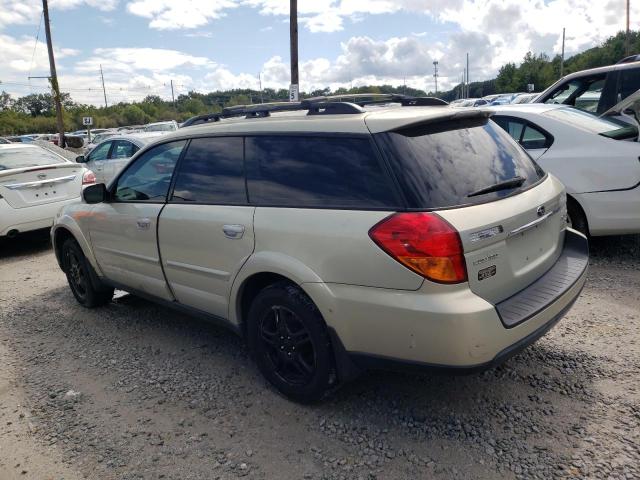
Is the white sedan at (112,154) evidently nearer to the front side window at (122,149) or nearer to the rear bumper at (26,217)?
the front side window at (122,149)

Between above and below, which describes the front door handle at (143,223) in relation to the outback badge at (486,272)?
above

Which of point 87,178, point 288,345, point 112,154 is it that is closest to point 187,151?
point 288,345

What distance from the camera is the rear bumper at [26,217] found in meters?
7.20

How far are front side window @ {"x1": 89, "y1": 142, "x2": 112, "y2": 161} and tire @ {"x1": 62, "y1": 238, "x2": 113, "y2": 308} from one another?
696 centimetres

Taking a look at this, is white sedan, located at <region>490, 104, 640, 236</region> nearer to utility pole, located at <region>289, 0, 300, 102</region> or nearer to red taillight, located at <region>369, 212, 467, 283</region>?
red taillight, located at <region>369, 212, 467, 283</region>

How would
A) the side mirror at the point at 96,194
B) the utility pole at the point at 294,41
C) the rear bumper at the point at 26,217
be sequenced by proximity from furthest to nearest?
the utility pole at the point at 294,41 < the rear bumper at the point at 26,217 < the side mirror at the point at 96,194

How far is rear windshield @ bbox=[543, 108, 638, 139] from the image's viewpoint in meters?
5.28

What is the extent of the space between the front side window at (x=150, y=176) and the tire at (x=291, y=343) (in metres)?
1.31

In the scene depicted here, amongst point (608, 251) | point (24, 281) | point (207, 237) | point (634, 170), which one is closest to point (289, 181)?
point (207, 237)

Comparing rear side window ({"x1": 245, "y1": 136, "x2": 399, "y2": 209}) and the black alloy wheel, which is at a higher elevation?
rear side window ({"x1": 245, "y1": 136, "x2": 399, "y2": 209})

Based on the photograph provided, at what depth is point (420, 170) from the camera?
2719 mm

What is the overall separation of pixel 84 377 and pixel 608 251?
201 inches

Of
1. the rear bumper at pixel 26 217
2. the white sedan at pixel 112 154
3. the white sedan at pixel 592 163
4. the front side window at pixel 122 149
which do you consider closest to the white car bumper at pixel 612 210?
the white sedan at pixel 592 163

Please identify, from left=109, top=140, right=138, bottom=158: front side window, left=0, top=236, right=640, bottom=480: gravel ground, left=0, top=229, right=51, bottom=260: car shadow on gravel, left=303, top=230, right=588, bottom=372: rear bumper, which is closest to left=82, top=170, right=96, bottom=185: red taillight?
left=0, top=229, right=51, bottom=260: car shadow on gravel
